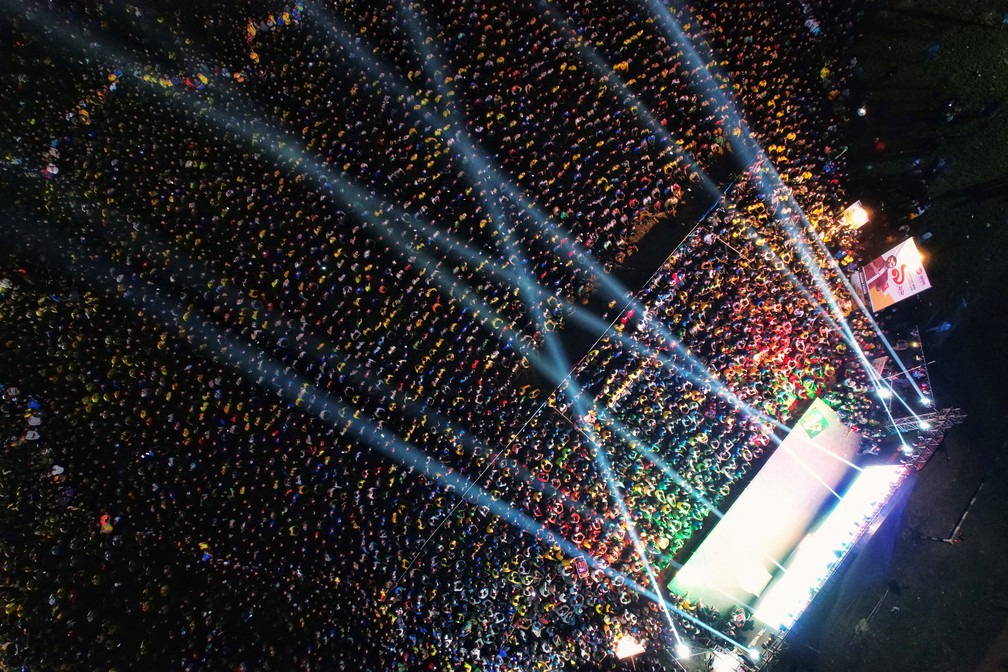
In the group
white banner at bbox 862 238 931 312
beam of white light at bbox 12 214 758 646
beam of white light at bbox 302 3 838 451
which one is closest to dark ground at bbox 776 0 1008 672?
white banner at bbox 862 238 931 312

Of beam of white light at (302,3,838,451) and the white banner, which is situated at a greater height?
the white banner

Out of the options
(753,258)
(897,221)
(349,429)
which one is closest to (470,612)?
(349,429)

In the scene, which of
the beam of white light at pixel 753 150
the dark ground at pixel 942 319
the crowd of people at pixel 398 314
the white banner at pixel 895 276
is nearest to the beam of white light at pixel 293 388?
A: the crowd of people at pixel 398 314

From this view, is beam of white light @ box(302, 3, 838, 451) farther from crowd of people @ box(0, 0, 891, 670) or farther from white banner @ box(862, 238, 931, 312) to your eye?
white banner @ box(862, 238, 931, 312)

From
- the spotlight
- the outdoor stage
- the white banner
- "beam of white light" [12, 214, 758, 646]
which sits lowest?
"beam of white light" [12, 214, 758, 646]

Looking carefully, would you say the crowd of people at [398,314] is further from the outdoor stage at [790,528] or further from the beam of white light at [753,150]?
the outdoor stage at [790,528]

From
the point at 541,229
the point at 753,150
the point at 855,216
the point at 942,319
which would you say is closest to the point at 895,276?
the point at 855,216

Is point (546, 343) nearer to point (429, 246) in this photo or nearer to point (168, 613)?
point (429, 246)
